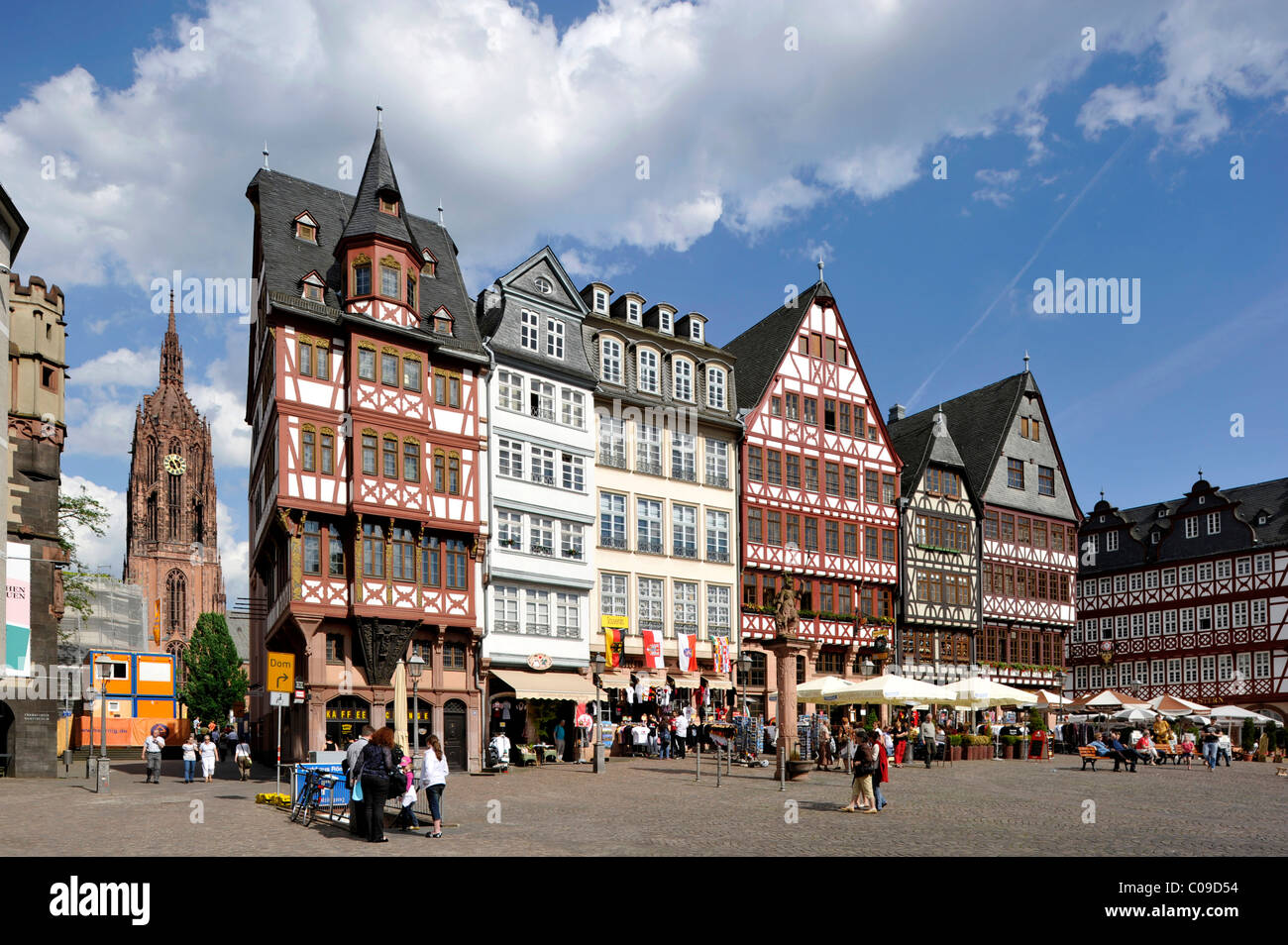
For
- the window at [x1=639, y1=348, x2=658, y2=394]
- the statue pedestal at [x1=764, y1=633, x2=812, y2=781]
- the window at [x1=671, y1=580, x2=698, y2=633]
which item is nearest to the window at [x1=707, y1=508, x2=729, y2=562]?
the window at [x1=671, y1=580, x2=698, y2=633]

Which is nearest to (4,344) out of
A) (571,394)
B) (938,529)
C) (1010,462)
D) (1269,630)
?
(571,394)

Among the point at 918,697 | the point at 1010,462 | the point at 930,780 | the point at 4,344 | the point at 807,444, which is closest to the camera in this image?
the point at 930,780

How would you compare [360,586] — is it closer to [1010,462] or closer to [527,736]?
[527,736]

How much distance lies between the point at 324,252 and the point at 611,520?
13685 mm

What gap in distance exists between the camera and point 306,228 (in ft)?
131

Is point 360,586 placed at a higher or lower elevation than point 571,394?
lower

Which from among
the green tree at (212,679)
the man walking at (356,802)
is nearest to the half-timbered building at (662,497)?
the man walking at (356,802)

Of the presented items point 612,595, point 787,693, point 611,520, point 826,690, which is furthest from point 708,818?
point 611,520

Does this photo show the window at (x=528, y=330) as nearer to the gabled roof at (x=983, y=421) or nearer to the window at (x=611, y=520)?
the window at (x=611, y=520)

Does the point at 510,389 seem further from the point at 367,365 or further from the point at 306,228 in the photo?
the point at 306,228

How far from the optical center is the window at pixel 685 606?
1802 inches

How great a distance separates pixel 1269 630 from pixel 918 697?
Answer: 116 ft

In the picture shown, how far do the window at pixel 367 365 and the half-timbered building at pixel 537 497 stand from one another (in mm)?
4756

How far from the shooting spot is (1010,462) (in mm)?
59375
